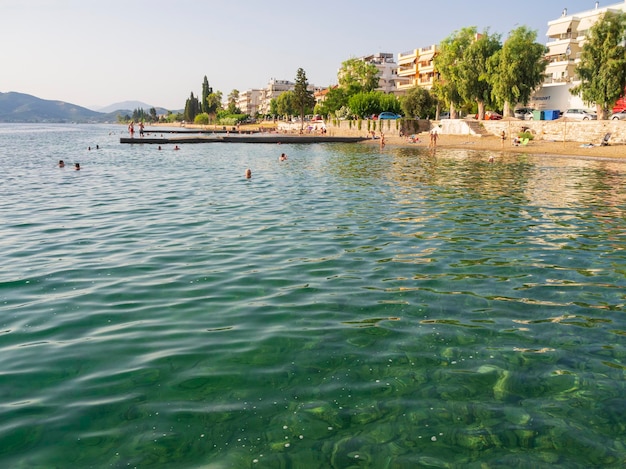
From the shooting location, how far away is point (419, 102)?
84.4 metres

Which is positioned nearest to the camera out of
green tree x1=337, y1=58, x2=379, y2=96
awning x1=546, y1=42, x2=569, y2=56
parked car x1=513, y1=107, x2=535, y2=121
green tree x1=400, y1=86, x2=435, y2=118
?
parked car x1=513, y1=107, x2=535, y2=121

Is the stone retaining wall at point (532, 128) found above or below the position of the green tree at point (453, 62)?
below

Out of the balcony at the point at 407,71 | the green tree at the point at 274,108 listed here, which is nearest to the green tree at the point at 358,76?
the balcony at the point at 407,71

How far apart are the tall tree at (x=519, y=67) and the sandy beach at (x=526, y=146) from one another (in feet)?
19.7

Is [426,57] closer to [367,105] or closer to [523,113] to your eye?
[367,105]

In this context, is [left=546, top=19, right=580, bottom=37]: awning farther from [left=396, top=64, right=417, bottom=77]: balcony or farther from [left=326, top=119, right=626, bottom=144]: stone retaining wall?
[left=396, top=64, right=417, bottom=77]: balcony

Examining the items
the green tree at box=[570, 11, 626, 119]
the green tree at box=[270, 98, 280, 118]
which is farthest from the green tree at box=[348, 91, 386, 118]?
the green tree at box=[270, 98, 280, 118]

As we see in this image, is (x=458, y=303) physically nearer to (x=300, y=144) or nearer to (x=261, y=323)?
(x=261, y=323)

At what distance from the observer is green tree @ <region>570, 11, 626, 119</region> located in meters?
50.9

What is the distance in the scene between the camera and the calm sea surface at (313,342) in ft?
17.9

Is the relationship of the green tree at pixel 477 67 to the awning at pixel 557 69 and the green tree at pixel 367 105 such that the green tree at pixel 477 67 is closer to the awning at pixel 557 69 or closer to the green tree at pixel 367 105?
the awning at pixel 557 69

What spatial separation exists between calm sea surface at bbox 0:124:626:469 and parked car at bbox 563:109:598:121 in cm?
4861

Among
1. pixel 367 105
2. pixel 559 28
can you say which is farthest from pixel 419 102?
pixel 559 28

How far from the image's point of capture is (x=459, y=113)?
269 ft
